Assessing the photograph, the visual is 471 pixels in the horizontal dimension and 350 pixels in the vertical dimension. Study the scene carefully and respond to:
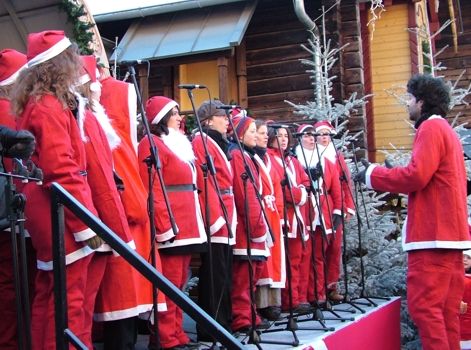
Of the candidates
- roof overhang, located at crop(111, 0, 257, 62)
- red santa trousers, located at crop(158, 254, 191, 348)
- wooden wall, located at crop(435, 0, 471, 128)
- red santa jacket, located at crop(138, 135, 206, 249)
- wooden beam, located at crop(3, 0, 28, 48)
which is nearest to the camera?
red santa trousers, located at crop(158, 254, 191, 348)

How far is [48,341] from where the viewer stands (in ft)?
9.51

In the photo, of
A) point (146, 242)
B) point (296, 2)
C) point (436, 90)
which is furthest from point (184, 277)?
point (296, 2)

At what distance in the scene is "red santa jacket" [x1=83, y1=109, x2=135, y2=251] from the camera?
10.4ft

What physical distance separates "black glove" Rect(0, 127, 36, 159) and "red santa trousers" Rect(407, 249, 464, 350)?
122 inches

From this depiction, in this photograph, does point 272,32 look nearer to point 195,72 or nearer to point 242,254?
point 195,72

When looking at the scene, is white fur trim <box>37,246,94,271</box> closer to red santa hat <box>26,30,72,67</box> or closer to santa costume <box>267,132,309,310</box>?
red santa hat <box>26,30,72,67</box>

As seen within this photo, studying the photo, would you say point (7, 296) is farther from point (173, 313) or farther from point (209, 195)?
point (209, 195)

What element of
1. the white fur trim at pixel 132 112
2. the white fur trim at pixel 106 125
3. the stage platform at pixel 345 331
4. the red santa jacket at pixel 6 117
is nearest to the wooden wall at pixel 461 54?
the stage platform at pixel 345 331

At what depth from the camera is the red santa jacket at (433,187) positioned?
466cm

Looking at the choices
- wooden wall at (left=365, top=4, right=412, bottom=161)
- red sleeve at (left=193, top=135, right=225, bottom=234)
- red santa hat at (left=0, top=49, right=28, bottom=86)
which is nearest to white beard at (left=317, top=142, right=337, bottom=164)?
red sleeve at (left=193, top=135, right=225, bottom=234)

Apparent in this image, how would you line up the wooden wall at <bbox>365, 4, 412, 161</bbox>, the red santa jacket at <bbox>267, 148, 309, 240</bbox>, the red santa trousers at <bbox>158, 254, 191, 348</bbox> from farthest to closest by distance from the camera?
the wooden wall at <bbox>365, 4, 412, 161</bbox> → the red santa jacket at <bbox>267, 148, 309, 240</bbox> → the red santa trousers at <bbox>158, 254, 191, 348</bbox>

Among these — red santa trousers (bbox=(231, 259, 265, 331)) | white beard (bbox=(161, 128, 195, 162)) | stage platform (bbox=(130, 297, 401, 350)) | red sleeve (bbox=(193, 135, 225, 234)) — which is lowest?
stage platform (bbox=(130, 297, 401, 350))

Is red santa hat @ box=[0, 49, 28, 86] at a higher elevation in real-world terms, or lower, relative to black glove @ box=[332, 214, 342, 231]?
higher

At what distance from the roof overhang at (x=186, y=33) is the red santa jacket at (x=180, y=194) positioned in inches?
220
